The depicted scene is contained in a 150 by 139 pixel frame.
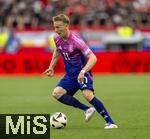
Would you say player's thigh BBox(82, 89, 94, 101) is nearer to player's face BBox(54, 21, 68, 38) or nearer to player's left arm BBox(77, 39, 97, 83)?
player's left arm BBox(77, 39, 97, 83)

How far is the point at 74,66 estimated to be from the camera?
39.0 feet

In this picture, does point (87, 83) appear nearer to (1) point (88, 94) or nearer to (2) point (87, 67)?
(1) point (88, 94)

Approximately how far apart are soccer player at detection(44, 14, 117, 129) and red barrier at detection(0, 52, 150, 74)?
16.2 meters

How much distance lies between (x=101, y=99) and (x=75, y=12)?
14525 millimetres

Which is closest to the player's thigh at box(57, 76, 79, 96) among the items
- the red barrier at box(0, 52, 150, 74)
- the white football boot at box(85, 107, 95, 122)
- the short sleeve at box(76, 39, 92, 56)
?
the white football boot at box(85, 107, 95, 122)

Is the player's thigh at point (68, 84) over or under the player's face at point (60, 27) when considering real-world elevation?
under

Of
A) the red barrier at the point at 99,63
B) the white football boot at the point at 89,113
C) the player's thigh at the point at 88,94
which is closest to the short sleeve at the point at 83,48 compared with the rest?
the player's thigh at the point at 88,94

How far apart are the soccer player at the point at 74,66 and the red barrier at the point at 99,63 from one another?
16195mm

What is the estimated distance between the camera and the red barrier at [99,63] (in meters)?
28.4

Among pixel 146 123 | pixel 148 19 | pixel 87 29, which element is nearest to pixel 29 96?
pixel 146 123

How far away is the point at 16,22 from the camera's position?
31.6 meters

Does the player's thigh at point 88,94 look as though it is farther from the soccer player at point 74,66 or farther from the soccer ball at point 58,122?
the soccer ball at point 58,122

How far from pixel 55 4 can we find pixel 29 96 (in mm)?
13982

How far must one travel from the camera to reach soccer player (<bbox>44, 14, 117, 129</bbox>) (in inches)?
451
